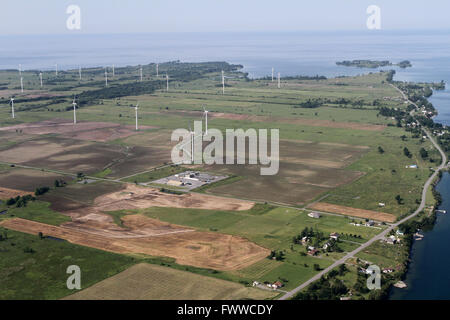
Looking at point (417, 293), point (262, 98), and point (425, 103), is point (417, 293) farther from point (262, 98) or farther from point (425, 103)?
point (262, 98)

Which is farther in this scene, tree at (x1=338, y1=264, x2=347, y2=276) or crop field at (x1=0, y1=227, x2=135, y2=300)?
tree at (x1=338, y1=264, x2=347, y2=276)

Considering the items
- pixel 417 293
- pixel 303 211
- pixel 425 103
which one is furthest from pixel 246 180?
pixel 425 103

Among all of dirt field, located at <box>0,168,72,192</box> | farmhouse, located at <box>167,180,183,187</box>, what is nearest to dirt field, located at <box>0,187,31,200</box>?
dirt field, located at <box>0,168,72,192</box>

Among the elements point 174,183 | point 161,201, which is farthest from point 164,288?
point 174,183

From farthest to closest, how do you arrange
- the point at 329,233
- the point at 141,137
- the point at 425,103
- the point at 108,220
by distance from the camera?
the point at 425,103
the point at 141,137
the point at 108,220
the point at 329,233

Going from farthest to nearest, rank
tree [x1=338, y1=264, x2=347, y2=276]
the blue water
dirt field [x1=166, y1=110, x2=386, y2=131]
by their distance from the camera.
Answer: dirt field [x1=166, y1=110, x2=386, y2=131], tree [x1=338, y1=264, x2=347, y2=276], the blue water

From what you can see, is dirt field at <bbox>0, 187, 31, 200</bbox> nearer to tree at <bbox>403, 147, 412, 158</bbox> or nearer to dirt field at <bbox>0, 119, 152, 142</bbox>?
dirt field at <bbox>0, 119, 152, 142</bbox>

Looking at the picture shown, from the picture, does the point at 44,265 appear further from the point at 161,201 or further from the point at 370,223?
the point at 370,223
